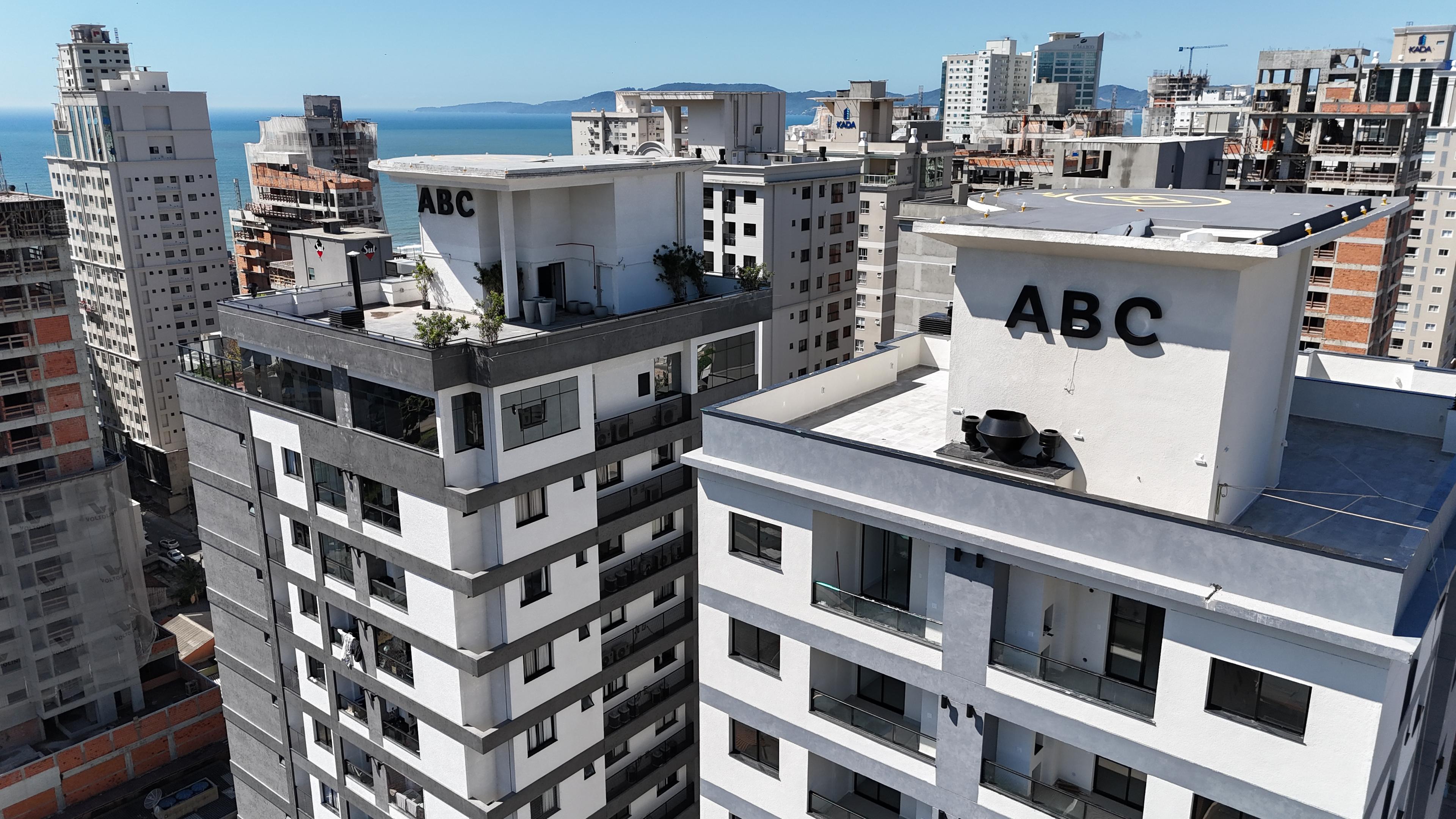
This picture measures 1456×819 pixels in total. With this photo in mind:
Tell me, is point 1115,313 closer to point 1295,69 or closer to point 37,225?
point 37,225

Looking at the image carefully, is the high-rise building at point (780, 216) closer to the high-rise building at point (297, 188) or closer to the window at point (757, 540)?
the window at point (757, 540)

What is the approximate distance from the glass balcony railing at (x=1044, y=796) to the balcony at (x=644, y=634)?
1610cm

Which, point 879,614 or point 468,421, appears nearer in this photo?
point 879,614

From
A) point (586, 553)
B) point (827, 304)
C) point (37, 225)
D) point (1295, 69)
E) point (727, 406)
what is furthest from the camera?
point (1295, 69)

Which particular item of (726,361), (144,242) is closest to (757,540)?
(726,361)

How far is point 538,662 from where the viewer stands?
29.0m

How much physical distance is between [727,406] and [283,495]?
18181mm

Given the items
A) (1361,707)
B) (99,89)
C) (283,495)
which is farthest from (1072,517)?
(99,89)

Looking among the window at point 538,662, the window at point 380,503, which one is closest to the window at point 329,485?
the window at point 380,503

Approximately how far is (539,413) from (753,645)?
10096 mm

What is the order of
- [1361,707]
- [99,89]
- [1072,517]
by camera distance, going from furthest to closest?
[99,89], [1072,517], [1361,707]

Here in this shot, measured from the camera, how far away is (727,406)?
1995 centimetres

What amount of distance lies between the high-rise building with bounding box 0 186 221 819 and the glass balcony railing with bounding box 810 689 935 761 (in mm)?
57412

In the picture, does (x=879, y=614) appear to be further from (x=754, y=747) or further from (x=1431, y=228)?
(x=1431, y=228)
